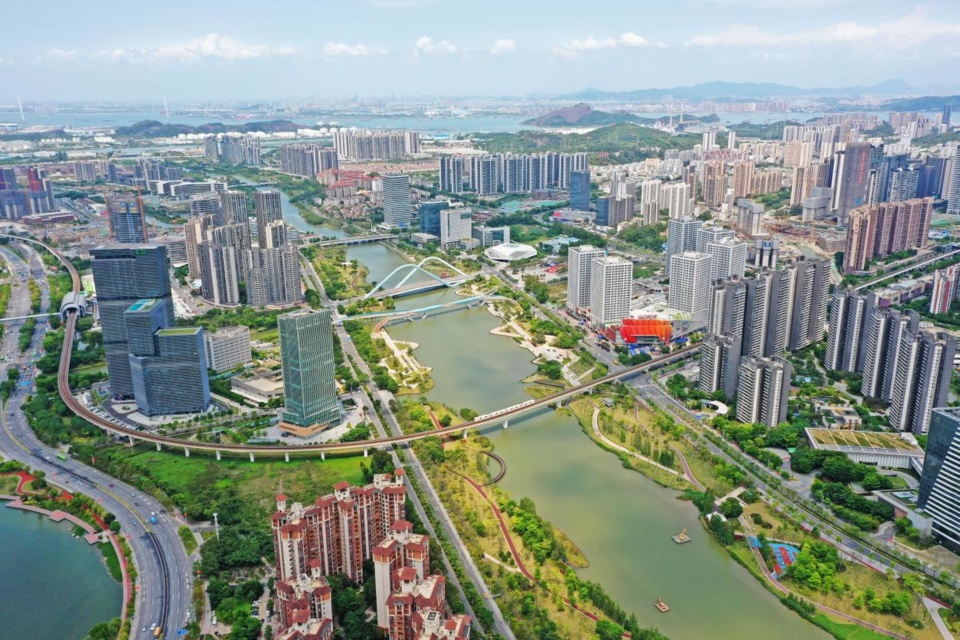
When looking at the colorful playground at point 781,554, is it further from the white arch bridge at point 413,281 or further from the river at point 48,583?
the white arch bridge at point 413,281

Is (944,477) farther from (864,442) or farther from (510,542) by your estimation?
(510,542)

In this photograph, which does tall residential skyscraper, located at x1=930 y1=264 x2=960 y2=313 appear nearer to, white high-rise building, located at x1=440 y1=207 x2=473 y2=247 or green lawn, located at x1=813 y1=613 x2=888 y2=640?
green lawn, located at x1=813 y1=613 x2=888 y2=640

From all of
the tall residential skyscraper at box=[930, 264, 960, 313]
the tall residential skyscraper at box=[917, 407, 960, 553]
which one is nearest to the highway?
the tall residential skyscraper at box=[917, 407, 960, 553]

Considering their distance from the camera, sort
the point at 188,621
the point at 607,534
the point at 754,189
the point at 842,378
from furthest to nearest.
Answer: the point at 754,189 → the point at 842,378 → the point at 607,534 → the point at 188,621

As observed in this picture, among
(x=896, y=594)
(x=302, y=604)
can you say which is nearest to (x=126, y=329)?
(x=302, y=604)

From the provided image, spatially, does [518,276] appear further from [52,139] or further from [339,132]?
[52,139]
